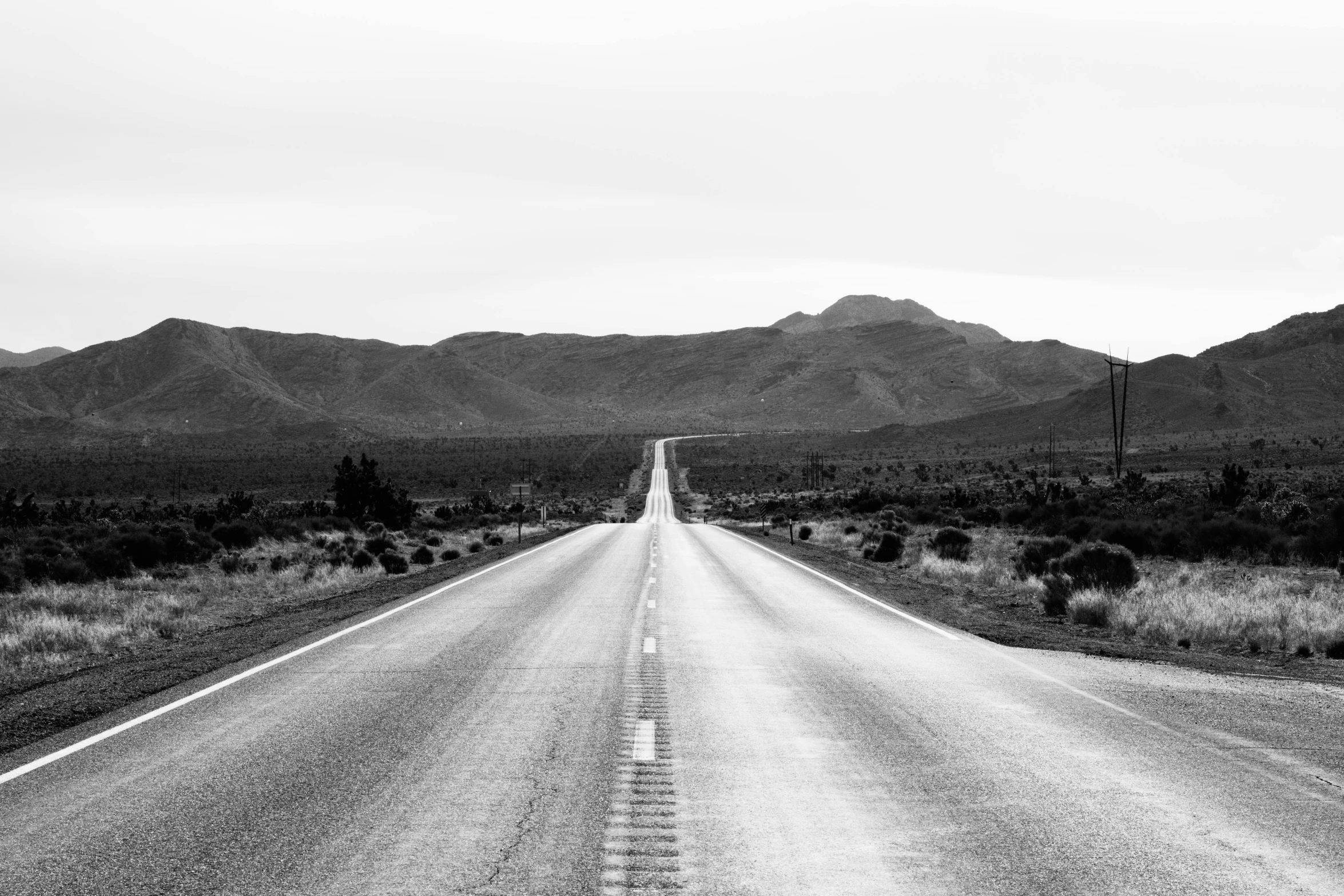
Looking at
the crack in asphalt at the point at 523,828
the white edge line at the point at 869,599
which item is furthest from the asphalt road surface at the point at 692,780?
the white edge line at the point at 869,599

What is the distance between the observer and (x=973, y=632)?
17500 mm

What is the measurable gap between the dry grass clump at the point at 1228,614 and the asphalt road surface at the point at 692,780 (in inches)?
138

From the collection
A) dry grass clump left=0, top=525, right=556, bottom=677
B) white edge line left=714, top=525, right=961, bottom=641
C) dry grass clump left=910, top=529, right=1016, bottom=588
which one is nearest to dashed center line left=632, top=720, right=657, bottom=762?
white edge line left=714, top=525, right=961, bottom=641

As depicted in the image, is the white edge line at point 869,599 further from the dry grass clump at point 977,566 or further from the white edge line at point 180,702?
the white edge line at point 180,702

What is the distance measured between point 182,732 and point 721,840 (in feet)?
16.5

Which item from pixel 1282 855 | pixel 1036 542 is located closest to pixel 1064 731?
pixel 1282 855

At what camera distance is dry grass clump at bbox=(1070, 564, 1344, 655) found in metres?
16.3

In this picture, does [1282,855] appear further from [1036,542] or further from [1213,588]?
[1036,542]

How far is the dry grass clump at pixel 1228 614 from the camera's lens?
Result: 16328mm

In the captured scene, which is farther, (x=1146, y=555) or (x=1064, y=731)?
(x=1146, y=555)

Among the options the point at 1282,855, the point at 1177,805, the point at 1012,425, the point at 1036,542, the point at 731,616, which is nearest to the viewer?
the point at 1282,855

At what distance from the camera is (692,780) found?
25.5 feet

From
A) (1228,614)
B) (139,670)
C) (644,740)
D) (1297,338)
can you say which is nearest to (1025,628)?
(1228,614)

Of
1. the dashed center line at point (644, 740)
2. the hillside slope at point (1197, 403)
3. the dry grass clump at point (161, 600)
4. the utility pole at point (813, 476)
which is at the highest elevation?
the hillside slope at point (1197, 403)
